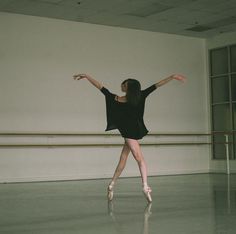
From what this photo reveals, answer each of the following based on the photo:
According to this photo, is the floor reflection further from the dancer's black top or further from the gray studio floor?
the dancer's black top

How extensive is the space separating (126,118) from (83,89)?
6189 millimetres

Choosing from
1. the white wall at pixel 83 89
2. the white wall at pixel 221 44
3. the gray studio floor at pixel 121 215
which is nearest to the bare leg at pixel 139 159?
the gray studio floor at pixel 121 215

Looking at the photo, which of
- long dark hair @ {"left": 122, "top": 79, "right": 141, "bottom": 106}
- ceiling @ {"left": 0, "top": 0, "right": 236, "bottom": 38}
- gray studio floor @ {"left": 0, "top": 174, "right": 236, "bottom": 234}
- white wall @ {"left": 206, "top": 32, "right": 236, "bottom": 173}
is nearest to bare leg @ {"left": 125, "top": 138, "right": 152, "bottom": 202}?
gray studio floor @ {"left": 0, "top": 174, "right": 236, "bottom": 234}

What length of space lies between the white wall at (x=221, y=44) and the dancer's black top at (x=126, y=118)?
8061mm

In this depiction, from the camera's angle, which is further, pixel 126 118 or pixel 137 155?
pixel 126 118

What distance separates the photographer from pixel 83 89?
1162cm

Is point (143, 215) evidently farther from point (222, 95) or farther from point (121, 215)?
point (222, 95)

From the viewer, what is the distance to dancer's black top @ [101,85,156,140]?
5512 millimetres

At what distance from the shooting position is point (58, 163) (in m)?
11.1

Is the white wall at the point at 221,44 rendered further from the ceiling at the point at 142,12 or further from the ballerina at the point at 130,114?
the ballerina at the point at 130,114

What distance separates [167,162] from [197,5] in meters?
4.65

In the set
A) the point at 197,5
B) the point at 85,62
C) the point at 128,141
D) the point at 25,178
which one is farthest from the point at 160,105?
the point at 128,141

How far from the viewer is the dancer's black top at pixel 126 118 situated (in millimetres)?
5512

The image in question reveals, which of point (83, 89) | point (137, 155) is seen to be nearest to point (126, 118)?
point (137, 155)
